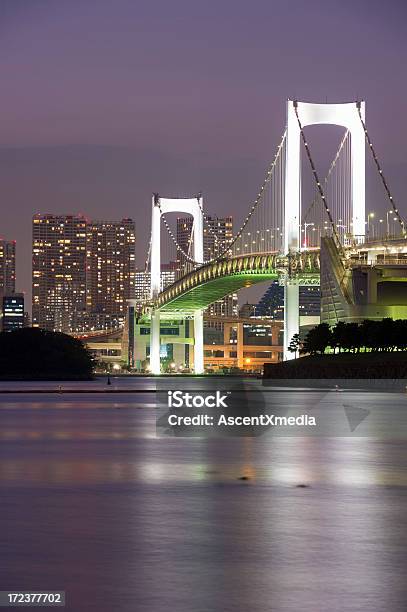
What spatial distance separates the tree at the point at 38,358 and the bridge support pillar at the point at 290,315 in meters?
28.7

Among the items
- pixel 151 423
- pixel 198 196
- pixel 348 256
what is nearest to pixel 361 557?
pixel 151 423

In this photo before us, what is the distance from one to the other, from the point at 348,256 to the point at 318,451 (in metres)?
60.7

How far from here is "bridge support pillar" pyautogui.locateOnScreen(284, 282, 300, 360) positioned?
265 feet

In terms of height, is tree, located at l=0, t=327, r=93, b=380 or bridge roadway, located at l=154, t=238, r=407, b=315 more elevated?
bridge roadway, located at l=154, t=238, r=407, b=315

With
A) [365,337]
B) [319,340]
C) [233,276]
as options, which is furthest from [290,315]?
[233,276]

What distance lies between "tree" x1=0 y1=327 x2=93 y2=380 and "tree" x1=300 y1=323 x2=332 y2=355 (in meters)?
30.7

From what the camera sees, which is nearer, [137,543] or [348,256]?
[137,543]

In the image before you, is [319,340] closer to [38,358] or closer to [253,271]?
[253,271]

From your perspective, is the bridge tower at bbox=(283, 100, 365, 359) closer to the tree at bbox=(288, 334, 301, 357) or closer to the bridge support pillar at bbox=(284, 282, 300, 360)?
the bridge support pillar at bbox=(284, 282, 300, 360)

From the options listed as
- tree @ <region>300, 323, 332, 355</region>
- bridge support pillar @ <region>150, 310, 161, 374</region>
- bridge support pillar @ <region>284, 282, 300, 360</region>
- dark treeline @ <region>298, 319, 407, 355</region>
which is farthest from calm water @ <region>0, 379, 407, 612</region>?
bridge support pillar @ <region>150, 310, 161, 374</region>

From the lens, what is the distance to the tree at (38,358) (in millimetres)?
108125

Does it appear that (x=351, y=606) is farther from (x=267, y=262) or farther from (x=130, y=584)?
(x=267, y=262)

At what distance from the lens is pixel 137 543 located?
9.36 m

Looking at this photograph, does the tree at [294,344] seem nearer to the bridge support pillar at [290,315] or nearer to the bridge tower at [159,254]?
the bridge support pillar at [290,315]
